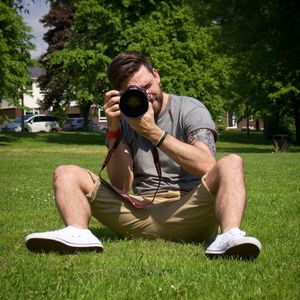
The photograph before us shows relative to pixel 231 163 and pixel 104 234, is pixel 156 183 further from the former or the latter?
pixel 104 234

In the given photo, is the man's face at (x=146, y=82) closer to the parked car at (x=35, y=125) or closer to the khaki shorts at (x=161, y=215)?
the khaki shorts at (x=161, y=215)

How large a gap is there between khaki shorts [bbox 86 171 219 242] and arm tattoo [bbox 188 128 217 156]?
1.13 ft

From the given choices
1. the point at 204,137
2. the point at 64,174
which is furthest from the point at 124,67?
the point at 64,174

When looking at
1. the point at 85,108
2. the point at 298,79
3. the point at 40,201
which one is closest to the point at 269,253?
the point at 40,201

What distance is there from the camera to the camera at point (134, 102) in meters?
3.78

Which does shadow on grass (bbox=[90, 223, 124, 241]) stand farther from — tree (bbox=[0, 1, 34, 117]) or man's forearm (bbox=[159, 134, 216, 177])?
tree (bbox=[0, 1, 34, 117])

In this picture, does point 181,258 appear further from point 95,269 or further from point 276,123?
point 276,123

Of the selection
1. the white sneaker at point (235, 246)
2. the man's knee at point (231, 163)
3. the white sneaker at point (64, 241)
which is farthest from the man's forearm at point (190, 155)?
the white sneaker at point (64, 241)

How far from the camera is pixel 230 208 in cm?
376

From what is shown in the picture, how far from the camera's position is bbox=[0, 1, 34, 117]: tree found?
28.3 meters

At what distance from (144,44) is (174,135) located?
28.2m

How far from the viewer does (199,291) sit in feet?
9.62

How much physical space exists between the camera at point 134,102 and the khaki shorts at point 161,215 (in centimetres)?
70

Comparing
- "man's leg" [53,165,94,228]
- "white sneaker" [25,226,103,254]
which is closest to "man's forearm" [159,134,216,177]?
"man's leg" [53,165,94,228]
